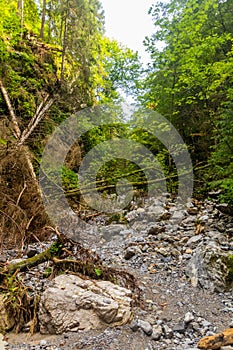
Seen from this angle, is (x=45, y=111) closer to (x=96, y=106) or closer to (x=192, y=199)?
(x=96, y=106)

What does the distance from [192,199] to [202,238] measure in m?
1.70

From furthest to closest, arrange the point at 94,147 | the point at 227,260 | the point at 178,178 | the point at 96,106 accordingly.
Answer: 1. the point at 96,106
2. the point at 94,147
3. the point at 178,178
4. the point at 227,260

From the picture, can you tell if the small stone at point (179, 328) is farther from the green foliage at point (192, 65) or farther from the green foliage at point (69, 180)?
the green foliage at point (69, 180)

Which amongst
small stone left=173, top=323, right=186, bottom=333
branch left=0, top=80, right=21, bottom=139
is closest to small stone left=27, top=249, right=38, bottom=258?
small stone left=173, top=323, right=186, bottom=333

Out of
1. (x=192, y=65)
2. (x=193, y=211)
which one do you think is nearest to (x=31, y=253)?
(x=193, y=211)

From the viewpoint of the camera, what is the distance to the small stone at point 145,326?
187 centimetres

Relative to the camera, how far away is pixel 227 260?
2629 mm

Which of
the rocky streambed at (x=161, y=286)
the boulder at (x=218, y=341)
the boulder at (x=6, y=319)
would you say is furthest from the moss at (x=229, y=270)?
the boulder at (x=6, y=319)

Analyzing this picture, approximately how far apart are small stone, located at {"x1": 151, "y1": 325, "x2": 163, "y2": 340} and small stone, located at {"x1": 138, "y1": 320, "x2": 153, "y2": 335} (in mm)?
32

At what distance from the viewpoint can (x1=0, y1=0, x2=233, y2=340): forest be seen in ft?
14.0

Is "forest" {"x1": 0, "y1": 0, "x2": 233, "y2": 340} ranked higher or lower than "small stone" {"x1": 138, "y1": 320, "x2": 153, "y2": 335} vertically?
higher

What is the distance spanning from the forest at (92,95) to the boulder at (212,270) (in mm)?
1440

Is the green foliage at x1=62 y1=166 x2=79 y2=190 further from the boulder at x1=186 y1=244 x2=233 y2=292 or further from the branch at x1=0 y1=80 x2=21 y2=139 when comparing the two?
the boulder at x1=186 y1=244 x2=233 y2=292

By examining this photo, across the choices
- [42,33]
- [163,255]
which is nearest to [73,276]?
[163,255]
